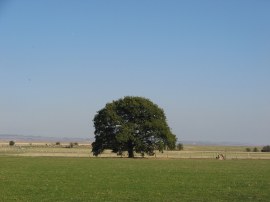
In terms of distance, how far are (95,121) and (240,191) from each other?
66.9m

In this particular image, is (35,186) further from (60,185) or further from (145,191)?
(145,191)

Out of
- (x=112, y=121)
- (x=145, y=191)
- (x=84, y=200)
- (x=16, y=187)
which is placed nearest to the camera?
(x=84, y=200)

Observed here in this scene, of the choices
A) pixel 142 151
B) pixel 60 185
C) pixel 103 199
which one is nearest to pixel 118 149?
pixel 142 151

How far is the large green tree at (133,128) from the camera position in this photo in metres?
89.8

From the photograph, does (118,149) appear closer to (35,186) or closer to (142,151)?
(142,151)

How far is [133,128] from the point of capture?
89250 mm

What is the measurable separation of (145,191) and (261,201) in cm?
659

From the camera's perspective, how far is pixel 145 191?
26828 millimetres

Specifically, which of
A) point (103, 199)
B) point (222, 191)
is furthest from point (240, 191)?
point (103, 199)

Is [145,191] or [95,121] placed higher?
[95,121]

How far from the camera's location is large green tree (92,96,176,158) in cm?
8981

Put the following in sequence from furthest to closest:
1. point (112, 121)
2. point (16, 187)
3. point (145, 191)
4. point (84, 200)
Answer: point (112, 121), point (16, 187), point (145, 191), point (84, 200)

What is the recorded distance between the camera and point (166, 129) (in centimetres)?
9144

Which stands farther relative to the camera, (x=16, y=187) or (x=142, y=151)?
(x=142, y=151)
